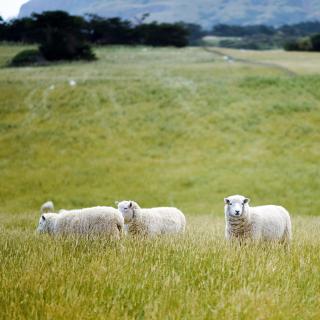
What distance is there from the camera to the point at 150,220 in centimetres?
1109

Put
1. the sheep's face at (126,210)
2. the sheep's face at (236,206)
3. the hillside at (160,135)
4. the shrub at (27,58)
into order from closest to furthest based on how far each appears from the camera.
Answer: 1. the sheep's face at (236,206)
2. the sheep's face at (126,210)
3. the hillside at (160,135)
4. the shrub at (27,58)

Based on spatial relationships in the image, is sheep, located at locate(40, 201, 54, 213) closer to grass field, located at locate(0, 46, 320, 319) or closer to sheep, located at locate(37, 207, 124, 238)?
grass field, located at locate(0, 46, 320, 319)

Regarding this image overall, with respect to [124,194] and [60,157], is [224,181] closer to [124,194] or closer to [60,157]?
[124,194]

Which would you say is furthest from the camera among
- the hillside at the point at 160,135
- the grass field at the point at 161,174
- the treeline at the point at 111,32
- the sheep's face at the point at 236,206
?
the treeline at the point at 111,32

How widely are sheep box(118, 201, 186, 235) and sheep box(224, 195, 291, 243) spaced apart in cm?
205

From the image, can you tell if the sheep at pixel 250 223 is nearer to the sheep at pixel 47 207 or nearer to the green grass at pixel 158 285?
the green grass at pixel 158 285

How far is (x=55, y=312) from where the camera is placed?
4660 mm

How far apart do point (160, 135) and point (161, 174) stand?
7645 millimetres

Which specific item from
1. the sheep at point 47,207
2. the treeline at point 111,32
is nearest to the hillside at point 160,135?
the sheep at point 47,207

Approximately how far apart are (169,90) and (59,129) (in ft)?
42.1

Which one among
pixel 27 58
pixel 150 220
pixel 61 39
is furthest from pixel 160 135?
pixel 27 58

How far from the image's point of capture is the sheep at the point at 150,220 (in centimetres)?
1059

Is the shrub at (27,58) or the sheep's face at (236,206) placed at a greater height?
→ the shrub at (27,58)

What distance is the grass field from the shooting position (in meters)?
5.22
